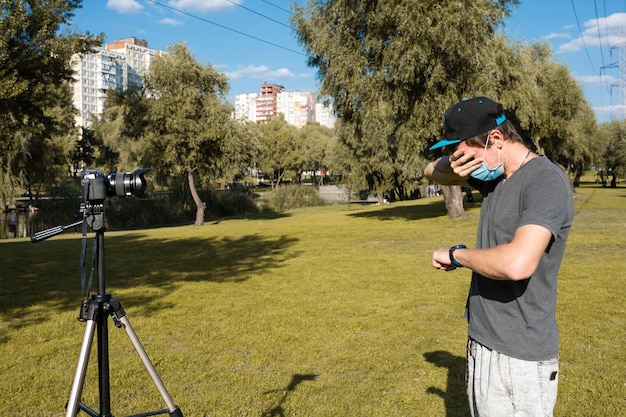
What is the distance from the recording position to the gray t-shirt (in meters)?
2.41

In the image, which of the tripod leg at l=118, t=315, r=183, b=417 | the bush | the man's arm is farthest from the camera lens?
the bush

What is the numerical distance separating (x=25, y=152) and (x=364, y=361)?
123ft

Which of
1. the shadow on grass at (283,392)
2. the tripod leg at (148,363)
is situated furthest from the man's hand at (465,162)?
the shadow on grass at (283,392)

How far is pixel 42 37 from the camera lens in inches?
539

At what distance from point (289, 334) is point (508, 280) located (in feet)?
17.5

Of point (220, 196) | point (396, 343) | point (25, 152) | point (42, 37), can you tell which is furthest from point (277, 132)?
point (396, 343)

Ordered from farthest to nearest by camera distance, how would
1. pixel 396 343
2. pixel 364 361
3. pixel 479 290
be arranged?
pixel 396 343 < pixel 364 361 < pixel 479 290

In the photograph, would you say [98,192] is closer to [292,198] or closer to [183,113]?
[183,113]

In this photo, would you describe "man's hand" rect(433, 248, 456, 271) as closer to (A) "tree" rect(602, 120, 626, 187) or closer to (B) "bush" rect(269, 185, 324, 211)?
(B) "bush" rect(269, 185, 324, 211)

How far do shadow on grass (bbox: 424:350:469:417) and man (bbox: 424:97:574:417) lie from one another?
254 cm

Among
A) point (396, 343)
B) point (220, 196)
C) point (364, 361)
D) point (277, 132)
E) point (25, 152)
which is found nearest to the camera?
point (364, 361)

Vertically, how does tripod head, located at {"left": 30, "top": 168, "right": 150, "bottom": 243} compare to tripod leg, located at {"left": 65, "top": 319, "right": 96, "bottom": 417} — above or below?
above

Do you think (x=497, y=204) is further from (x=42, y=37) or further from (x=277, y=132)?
(x=277, y=132)

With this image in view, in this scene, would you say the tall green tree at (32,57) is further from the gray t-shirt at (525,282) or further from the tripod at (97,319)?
the gray t-shirt at (525,282)
